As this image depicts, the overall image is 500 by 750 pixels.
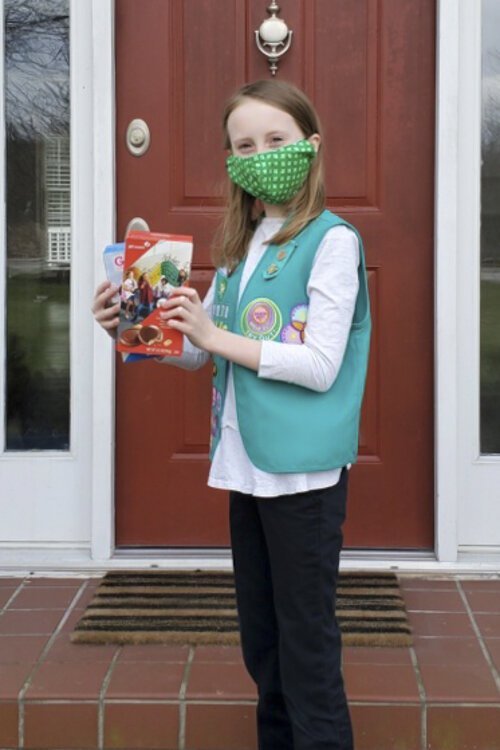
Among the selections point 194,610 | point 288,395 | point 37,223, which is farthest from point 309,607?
point 37,223

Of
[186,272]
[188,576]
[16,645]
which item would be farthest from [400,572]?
[186,272]

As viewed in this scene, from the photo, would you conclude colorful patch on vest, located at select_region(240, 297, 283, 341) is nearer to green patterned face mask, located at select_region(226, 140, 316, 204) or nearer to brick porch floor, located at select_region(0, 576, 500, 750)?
green patterned face mask, located at select_region(226, 140, 316, 204)

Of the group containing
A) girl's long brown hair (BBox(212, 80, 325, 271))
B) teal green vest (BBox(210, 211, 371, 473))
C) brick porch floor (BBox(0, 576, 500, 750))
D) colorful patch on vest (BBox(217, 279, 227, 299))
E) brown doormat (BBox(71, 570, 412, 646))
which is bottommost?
brick porch floor (BBox(0, 576, 500, 750))

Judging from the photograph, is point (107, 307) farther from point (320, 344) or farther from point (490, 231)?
point (490, 231)

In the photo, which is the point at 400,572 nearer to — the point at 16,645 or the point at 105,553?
the point at 105,553

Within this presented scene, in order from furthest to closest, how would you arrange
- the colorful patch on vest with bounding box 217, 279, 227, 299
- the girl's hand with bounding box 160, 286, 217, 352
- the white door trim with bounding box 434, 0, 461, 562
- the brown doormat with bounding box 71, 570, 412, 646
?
1. the white door trim with bounding box 434, 0, 461, 562
2. the brown doormat with bounding box 71, 570, 412, 646
3. the colorful patch on vest with bounding box 217, 279, 227, 299
4. the girl's hand with bounding box 160, 286, 217, 352

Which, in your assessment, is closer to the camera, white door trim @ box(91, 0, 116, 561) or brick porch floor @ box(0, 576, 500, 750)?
brick porch floor @ box(0, 576, 500, 750)

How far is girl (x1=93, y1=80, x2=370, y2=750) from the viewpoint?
2.11 m

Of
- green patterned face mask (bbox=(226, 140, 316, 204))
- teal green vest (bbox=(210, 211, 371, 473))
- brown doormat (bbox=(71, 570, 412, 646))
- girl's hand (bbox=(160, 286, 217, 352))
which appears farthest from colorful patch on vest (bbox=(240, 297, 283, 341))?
brown doormat (bbox=(71, 570, 412, 646))

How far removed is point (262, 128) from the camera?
2.17 m

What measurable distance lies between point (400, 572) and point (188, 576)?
72 centimetres

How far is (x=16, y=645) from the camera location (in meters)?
3.15

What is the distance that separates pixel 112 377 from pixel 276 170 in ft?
5.67

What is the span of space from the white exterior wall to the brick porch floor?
66 cm
